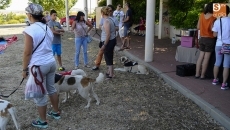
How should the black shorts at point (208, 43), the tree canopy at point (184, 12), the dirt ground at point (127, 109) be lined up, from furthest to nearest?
the tree canopy at point (184, 12) < the black shorts at point (208, 43) < the dirt ground at point (127, 109)

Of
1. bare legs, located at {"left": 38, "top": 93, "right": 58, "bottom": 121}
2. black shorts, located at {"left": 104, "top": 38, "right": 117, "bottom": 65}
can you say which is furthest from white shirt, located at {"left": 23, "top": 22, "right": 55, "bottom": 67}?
black shorts, located at {"left": 104, "top": 38, "right": 117, "bottom": 65}

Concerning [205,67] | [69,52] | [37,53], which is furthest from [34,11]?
[69,52]

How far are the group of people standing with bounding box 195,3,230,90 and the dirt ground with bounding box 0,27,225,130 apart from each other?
0.91 metres

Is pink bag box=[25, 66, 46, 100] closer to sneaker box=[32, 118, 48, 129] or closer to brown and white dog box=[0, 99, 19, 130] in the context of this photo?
brown and white dog box=[0, 99, 19, 130]

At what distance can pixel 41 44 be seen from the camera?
3.41m

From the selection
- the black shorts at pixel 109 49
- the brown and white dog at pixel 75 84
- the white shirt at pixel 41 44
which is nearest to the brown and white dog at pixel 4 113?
the white shirt at pixel 41 44

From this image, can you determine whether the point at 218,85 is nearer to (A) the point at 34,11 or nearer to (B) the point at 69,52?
(A) the point at 34,11

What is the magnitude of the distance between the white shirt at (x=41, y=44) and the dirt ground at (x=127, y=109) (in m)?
1.15

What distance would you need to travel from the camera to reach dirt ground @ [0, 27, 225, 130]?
4062 mm

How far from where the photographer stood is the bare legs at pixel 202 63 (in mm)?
5703

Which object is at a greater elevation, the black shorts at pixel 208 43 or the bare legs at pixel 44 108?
the black shorts at pixel 208 43

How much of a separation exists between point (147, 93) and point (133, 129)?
1690 mm

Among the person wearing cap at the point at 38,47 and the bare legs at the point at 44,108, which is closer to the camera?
the person wearing cap at the point at 38,47

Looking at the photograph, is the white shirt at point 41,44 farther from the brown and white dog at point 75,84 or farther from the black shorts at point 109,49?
the black shorts at point 109,49
